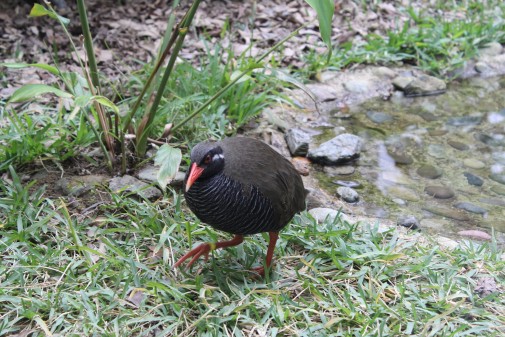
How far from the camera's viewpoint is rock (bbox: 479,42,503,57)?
21.8ft

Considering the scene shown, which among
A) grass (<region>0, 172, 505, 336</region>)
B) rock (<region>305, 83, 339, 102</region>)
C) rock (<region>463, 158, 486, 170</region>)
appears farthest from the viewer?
rock (<region>305, 83, 339, 102</region>)

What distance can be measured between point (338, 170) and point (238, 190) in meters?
1.81

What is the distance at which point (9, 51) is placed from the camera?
211 inches

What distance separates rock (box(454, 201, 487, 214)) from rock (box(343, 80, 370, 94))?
6.13ft

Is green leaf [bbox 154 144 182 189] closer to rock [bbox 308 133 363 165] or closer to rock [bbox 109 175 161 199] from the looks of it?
rock [bbox 109 175 161 199]

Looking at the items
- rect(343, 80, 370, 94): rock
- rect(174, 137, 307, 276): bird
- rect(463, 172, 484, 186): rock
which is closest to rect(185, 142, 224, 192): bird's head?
rect(174, 137, 307, 276): bird

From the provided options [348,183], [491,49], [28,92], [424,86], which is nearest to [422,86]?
[424,86]

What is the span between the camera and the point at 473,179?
470 centimetres

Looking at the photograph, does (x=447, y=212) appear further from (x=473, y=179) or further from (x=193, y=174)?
(x=193, y=174)

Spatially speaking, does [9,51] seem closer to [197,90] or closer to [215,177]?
[197,90]

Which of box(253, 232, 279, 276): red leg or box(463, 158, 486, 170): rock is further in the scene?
box(463, 158, 486, 170): rock

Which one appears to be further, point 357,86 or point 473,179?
point 357,86

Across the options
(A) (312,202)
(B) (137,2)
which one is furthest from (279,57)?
(A) (312,202)

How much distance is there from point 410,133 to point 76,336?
11.4ft
